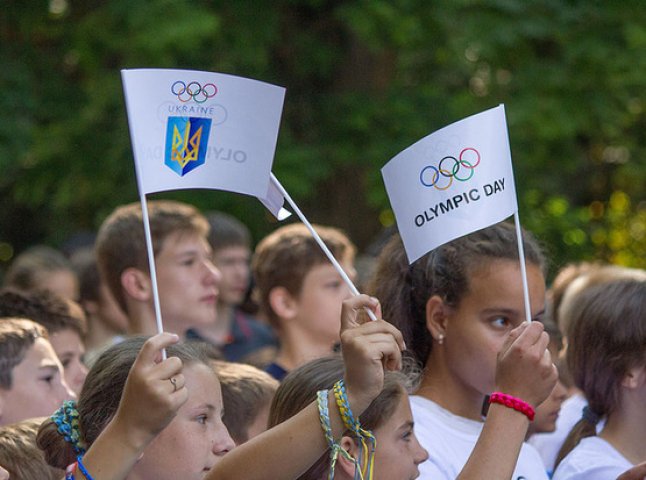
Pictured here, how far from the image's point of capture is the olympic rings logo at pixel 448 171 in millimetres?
3172

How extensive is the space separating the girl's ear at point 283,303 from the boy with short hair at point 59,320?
3.35 ft

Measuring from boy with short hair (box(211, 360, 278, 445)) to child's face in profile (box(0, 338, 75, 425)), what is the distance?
20.7 inches

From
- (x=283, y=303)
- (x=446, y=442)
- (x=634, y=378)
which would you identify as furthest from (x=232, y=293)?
(x=446, y=442)

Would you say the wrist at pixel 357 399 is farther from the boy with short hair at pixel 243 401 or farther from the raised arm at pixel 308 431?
the boy with short hair at pixel 243 401

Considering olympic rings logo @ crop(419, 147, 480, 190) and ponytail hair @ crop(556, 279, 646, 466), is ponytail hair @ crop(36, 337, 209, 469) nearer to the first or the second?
olympic rings logo @ crop(419, 147, 480, 190)

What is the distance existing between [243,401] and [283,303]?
1.59 m

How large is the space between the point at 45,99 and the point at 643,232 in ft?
23.5

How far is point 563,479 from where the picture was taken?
3.71 m

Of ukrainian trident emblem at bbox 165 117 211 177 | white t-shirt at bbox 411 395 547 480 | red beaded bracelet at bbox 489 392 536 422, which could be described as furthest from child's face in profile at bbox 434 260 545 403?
ukrainian trident emblem at bbox 165 117 211 177

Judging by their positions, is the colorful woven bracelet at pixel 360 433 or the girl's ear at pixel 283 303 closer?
the colorful woven bracelet at pixel 360 433

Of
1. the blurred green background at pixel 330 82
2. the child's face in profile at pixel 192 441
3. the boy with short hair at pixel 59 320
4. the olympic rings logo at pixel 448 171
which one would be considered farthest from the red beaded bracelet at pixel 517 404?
the blurred green background at pixel 330 82

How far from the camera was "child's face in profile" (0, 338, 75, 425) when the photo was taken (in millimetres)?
4055

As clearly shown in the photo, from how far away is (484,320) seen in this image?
3.49 meters

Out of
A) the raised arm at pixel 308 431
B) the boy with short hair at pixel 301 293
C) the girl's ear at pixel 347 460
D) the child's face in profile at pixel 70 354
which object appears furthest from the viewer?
the boy with short hair at pixel 301 293
